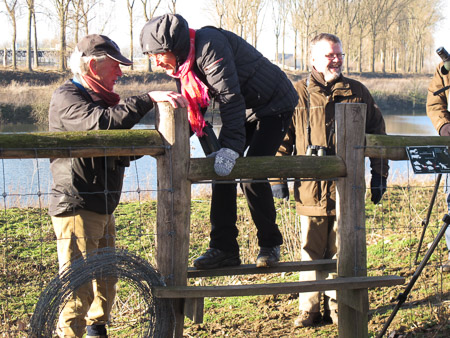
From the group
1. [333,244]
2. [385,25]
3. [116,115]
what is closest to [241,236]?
[333,244]

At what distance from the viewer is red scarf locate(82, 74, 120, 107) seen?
3.71 m

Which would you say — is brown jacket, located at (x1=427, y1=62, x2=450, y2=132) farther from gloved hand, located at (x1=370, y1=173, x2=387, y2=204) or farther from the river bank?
the river bank

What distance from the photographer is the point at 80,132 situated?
3234 mm

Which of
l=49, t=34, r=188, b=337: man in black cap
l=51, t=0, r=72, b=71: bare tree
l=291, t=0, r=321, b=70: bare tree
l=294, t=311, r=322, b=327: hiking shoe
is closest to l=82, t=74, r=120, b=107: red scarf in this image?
l=49, t=34, r=188, b=337: man in black cap

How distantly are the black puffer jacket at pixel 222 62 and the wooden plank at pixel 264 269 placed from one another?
866 millimetres

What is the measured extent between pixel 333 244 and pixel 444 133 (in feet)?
4.68

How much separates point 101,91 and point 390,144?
6.18ft

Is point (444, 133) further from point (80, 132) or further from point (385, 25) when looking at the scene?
point (385, 25)

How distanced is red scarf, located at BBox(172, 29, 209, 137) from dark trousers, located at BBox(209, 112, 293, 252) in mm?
453

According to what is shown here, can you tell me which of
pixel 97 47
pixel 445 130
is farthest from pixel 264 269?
pixel 445 130

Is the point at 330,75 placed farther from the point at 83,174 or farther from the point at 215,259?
the point at 83,174

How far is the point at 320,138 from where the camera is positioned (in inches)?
177

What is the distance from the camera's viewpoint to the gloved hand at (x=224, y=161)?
11.2 feet

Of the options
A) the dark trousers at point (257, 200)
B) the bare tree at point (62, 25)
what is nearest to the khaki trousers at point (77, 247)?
the dark trousers at point (257, 200)
